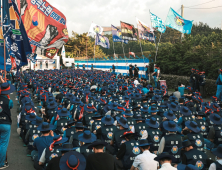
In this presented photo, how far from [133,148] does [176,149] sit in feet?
3.12

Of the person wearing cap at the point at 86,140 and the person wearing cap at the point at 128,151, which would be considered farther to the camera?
A: the person wearing cap at the point at 128,151

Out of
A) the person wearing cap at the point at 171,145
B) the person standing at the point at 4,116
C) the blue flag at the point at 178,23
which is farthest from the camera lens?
the blue flag at the point at 178,23

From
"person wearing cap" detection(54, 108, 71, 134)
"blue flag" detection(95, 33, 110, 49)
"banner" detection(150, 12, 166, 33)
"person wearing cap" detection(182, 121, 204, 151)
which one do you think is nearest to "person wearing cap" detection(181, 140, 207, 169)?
"person wearing cap" detection(182, 121, 204, 151)

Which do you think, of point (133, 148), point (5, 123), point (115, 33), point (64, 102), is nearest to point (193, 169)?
point (133, 148)

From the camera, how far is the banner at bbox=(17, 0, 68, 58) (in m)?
15.5

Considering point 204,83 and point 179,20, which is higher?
point 179,20

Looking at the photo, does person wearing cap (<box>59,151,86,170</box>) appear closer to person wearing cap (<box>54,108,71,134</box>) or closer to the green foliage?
person wearing cap (<box>54,108,71,134</box>)

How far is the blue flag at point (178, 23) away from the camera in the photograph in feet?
72.2

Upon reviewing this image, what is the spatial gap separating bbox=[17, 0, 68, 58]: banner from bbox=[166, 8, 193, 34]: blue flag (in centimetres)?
1018

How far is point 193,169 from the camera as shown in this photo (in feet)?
10.5

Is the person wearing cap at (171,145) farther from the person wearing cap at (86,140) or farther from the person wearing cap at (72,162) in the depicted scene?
the person wearing cap at (72,162)

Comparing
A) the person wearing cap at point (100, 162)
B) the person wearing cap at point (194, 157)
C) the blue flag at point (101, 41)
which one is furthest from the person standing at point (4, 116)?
the blue flag at point (101, 41)

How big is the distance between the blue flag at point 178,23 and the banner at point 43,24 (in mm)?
10180

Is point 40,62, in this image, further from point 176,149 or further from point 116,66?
point 176,149
